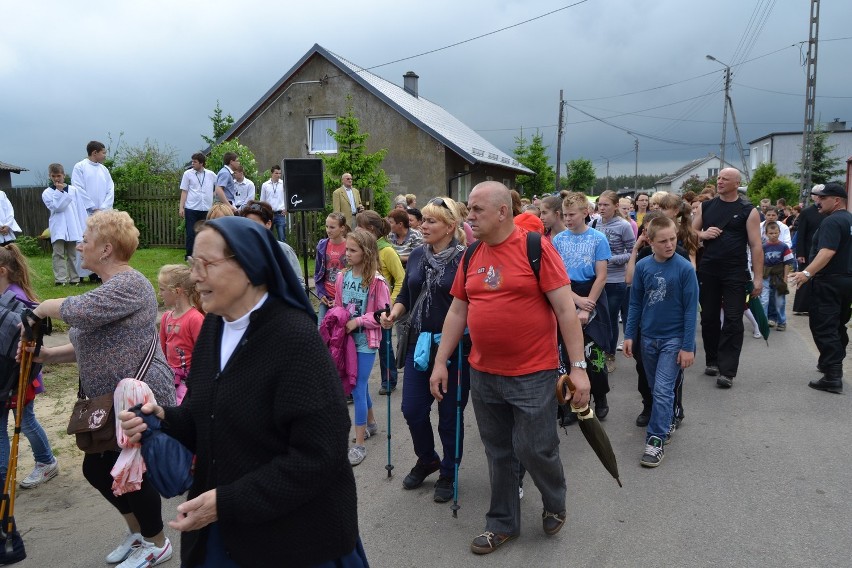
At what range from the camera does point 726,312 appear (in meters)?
6.91

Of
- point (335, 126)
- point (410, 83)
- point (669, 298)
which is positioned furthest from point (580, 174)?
point (669, 298)

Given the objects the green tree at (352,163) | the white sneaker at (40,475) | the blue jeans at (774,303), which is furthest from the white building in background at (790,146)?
the white sneaker at (40,475)

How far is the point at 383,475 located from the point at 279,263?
10.4 feet

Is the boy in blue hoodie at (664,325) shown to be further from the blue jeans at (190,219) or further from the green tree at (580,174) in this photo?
the green tree at (580,174)

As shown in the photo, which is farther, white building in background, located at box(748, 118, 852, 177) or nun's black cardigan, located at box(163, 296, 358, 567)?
white building in background, located at box(748, 118, 852, 177)

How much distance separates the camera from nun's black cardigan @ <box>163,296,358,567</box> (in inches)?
78.5

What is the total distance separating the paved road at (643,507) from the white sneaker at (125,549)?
109 mm

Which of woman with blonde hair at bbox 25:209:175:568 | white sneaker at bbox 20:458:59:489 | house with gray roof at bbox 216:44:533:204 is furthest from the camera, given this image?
house with gray roof at bbox 216:44:533:204

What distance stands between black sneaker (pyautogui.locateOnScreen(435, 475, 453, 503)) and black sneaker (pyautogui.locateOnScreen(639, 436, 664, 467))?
63.4 inches

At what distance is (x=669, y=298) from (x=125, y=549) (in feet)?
14.0

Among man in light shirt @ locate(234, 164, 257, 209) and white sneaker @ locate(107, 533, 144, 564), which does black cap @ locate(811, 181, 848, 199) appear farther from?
man in light shirt @ locate(234, 164, 257, 209)

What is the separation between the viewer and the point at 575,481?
4.82m

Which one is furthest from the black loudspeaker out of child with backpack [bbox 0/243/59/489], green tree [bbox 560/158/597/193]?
green tree [bbox 560/158/597/193]

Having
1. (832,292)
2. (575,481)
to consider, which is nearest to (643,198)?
(832,292)
